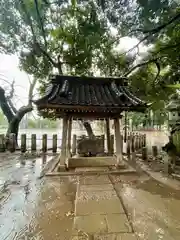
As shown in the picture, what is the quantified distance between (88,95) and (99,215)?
4678mm

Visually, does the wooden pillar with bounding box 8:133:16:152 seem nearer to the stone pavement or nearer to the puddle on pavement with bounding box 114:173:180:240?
the stone pavement

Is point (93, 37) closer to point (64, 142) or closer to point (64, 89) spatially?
point (64, 89)

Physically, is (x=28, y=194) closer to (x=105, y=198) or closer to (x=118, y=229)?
(x=105, y=198)

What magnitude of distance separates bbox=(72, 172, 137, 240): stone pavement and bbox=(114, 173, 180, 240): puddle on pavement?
21 centimetres

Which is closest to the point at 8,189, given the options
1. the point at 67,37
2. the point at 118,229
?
the point at 118,229

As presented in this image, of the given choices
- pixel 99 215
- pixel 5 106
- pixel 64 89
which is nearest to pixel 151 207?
pixel 99 215

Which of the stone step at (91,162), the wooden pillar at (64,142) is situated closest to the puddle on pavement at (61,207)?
the wooden pillar at (64,142)

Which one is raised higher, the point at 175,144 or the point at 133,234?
the point at 175,144

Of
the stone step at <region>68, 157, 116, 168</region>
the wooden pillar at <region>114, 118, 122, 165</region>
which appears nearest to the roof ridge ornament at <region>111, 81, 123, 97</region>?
the wooden pillar at <region>114, 118, 122, 165</region>

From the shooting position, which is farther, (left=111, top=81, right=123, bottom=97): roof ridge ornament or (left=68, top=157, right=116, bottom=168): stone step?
(left=68, top=157, right=116, bottom=168): stone step

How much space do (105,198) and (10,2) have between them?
328 inches

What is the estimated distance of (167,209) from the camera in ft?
13.6

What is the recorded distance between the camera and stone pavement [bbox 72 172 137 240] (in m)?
3.18

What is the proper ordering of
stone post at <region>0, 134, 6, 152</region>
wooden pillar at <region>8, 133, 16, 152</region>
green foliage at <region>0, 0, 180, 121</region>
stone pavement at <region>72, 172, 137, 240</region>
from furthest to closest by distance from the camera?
wooden pillar at <region>8, 133, 16, 152</region> < stone post at <region>0, 134, 6, 152</region> < green foliage at <region>0, 0, 180, 121</region> < stone pavement at <region>72, 172, 137, 240</region>
